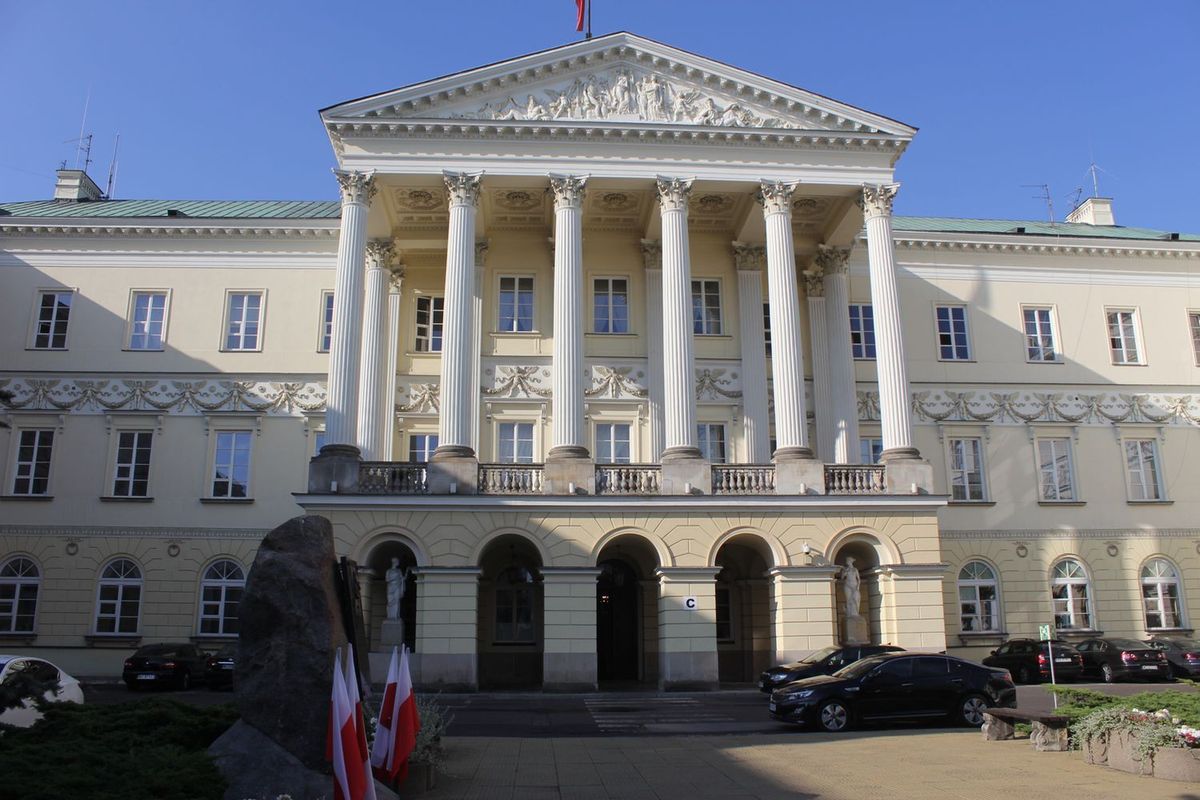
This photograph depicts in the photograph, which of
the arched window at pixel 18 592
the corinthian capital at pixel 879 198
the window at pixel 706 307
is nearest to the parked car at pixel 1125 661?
the corinthian capital at pixel 879 198

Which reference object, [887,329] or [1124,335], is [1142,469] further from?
[887,329]

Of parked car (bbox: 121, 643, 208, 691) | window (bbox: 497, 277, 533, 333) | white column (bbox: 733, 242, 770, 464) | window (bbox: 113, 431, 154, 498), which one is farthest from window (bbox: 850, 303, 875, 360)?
window (bbox: 113, 431, 154, 498)

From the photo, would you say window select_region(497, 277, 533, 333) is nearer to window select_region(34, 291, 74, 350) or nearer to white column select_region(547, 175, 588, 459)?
white column select_region(547, 175, 588, 459)

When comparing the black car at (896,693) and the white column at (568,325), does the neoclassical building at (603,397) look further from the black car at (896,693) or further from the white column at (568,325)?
the black car at (896,693)

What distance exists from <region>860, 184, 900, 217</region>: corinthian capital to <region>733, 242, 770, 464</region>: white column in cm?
473

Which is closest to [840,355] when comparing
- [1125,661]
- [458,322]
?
[1125,661]

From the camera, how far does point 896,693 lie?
1972 cm

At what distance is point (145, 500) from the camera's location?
3494cm

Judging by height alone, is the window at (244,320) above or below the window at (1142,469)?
above

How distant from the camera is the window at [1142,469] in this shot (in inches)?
1496

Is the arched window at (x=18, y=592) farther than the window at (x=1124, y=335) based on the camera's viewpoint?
No

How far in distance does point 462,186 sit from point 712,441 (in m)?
12.2

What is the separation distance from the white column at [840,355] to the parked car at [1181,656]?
1123cm

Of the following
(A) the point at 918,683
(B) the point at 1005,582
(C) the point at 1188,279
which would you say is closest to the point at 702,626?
(A) the point at 918,683
